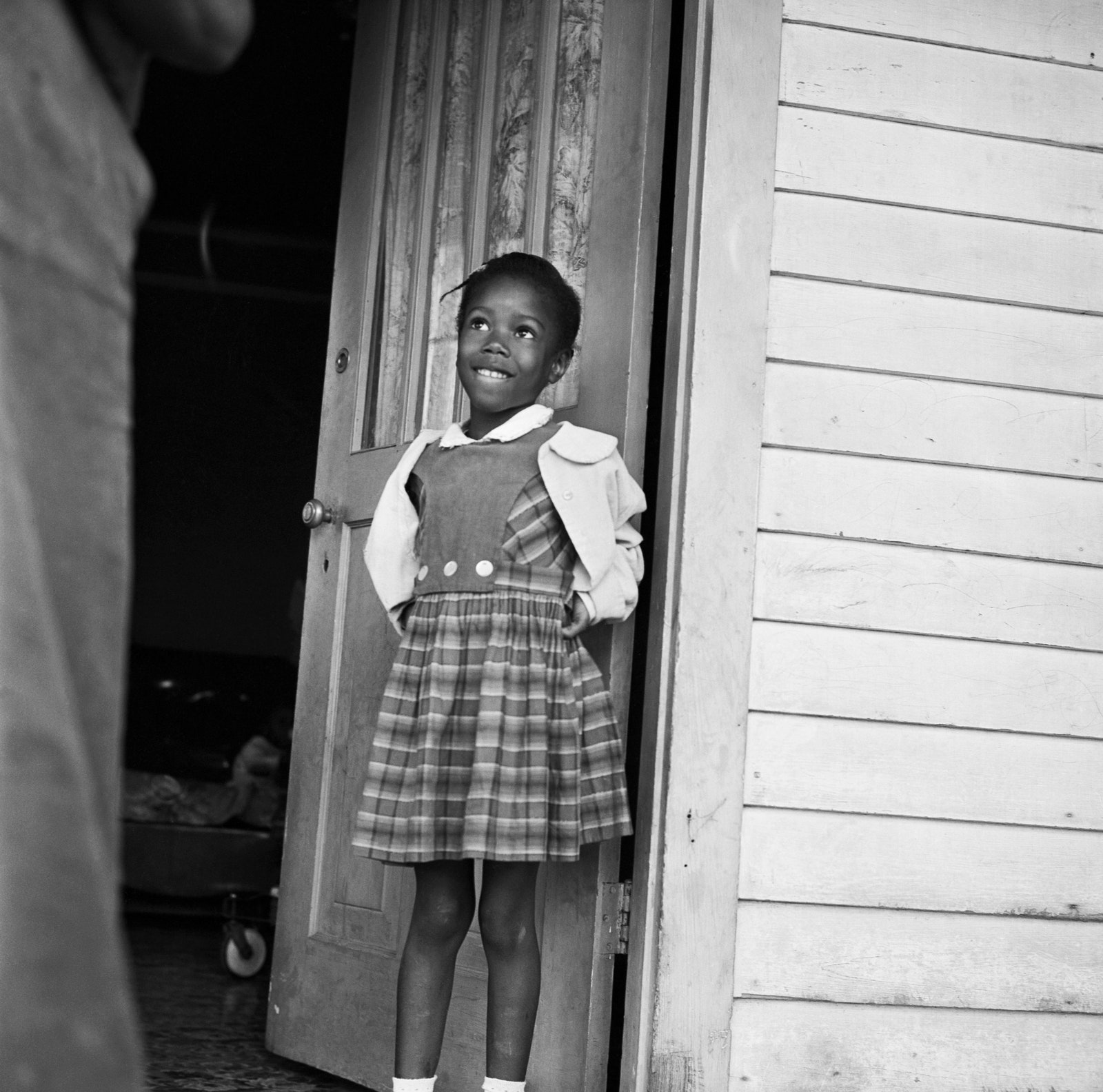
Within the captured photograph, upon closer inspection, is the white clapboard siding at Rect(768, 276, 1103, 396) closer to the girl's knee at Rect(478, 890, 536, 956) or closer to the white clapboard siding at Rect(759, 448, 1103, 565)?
the white clapboard siding at Rect(759, 448, 1103, 565)

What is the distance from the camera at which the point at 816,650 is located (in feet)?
7.47

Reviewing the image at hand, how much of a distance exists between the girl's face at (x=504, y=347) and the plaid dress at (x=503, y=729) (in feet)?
0.55

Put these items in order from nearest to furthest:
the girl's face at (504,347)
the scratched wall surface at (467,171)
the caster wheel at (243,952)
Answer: the girl's face at (504,347) → the scratched wall surface at (467,171) → the caster wheel at (243,952)

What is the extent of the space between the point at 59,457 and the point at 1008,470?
6.19ft

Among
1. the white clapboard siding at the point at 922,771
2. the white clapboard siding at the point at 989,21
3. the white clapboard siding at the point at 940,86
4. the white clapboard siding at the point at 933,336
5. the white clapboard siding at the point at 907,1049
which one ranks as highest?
the white clapboard siding at the point at 989,21

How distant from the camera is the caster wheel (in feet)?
12.7

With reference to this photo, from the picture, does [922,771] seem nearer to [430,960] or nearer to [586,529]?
[586,529]

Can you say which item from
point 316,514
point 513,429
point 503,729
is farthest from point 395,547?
point 316,514

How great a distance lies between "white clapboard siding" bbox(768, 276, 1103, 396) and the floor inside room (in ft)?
5.17

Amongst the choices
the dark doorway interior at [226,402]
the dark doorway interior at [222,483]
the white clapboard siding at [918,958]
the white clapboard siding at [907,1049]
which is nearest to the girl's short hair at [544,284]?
the white clapboard siding at [918,958]

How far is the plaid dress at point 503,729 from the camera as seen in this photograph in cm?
206

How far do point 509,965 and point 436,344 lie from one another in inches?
46.7

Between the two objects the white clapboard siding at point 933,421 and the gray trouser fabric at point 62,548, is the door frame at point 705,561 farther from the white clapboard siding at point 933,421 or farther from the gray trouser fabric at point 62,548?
the gray trouser fabric at point 62,548

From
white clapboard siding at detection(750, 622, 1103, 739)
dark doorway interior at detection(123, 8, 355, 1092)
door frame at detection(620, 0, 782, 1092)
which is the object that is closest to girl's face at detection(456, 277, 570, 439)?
door frame at detection(620, 0, 782, 1092)
